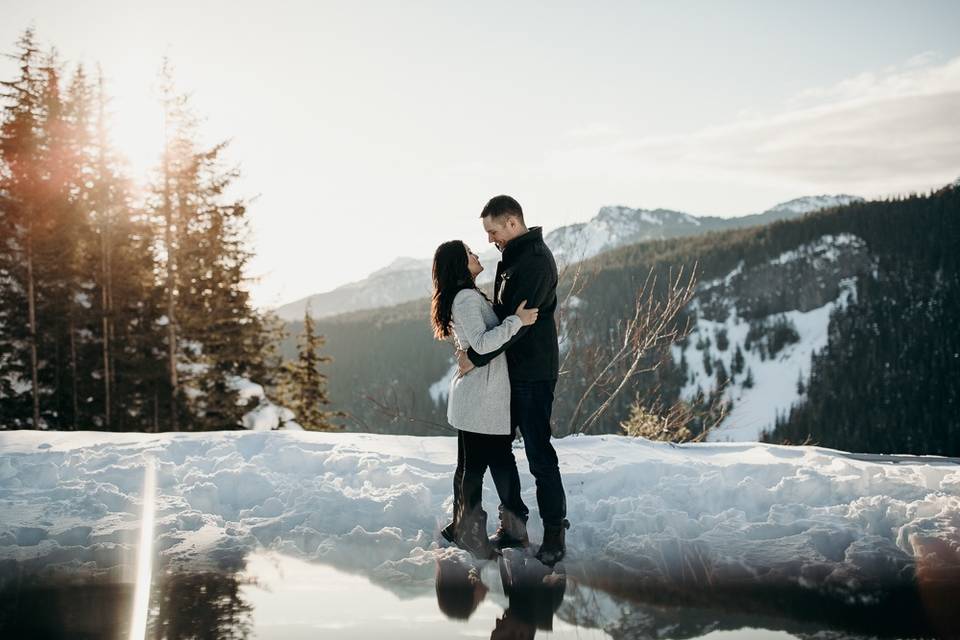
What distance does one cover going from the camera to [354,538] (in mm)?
5688

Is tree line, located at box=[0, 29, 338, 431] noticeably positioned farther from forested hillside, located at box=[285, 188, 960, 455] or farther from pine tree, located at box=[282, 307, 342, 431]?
forested hillside, located at box=[285, 188, 960, 455]

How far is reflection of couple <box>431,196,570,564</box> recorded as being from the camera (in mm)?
4887

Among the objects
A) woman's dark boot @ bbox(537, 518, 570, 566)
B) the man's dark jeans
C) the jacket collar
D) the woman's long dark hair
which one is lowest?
woman's dark boot @ bbox(537, 518, 570, 566)

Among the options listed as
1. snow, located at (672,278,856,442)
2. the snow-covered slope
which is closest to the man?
snow, located at (672,278,856,442)

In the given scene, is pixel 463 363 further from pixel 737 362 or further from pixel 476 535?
pixel 737 362

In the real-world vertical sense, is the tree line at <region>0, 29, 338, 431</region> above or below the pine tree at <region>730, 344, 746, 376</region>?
above

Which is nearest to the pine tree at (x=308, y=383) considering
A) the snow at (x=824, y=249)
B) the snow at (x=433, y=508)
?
the snow at (x=433, y=508)

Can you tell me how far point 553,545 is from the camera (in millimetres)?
4906

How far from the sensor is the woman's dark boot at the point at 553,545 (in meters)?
4.86

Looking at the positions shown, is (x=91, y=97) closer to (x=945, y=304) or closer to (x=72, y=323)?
(x=72, y=323)

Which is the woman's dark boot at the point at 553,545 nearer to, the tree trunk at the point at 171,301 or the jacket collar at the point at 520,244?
the jacket collar at the point at 520,244

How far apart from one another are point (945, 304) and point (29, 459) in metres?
161

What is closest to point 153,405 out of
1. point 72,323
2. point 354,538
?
point 72,323

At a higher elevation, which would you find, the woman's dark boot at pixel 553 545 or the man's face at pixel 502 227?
the man's face at pixel 502 227
